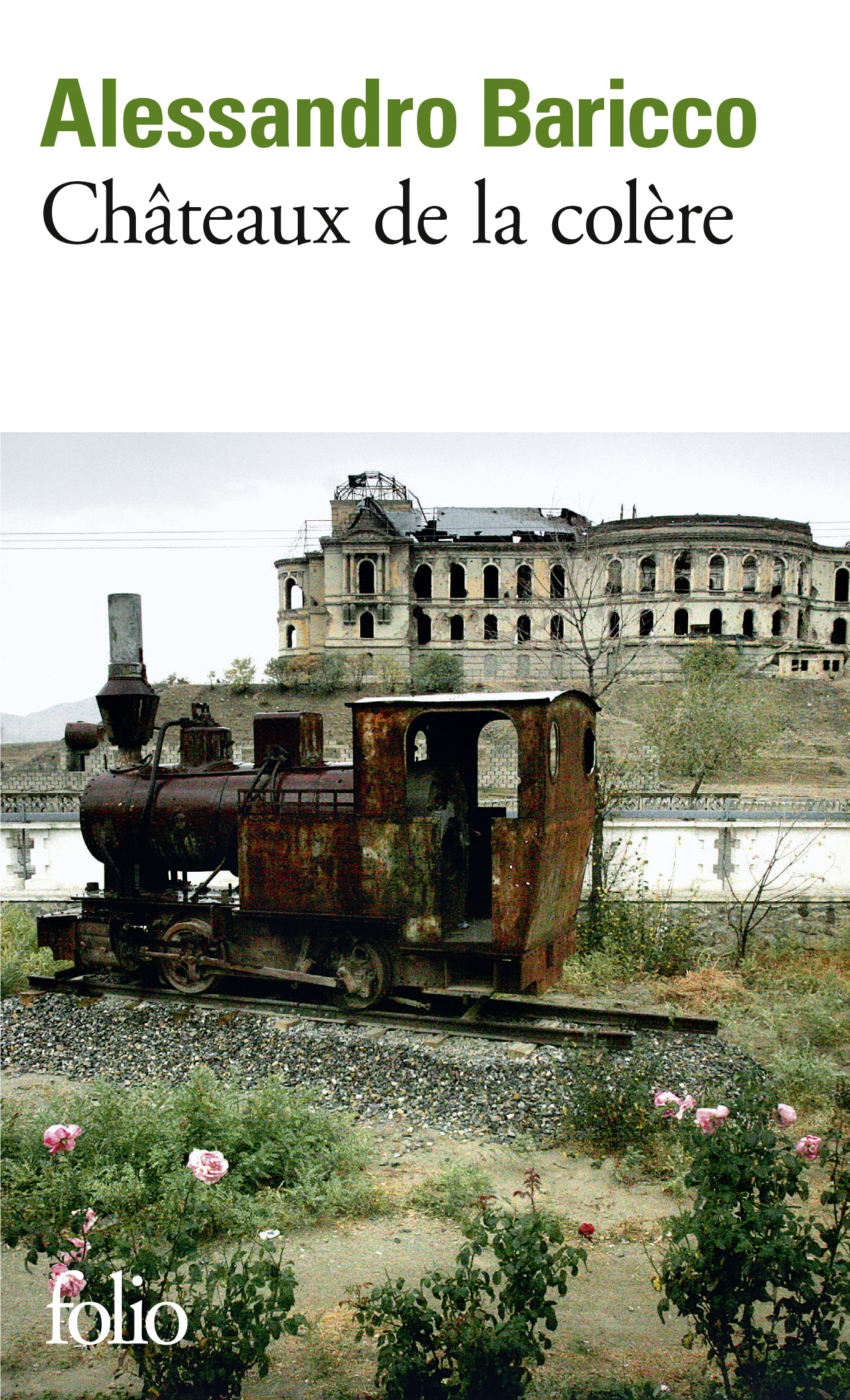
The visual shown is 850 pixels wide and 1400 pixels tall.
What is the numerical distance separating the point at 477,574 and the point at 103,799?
46.4 m

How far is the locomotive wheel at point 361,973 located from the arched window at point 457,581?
1885 inches

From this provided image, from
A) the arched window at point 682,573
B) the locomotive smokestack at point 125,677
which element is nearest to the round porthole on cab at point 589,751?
the locomotive smokestack at point 125,677

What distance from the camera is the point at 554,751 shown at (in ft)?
28.3

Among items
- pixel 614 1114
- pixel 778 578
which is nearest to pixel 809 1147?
pixel 614 1114

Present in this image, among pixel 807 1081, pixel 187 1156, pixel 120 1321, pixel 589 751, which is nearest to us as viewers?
pixel 120 1321

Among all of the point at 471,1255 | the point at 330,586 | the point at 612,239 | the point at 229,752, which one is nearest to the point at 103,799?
the point at 229,752

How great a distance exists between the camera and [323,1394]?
383cm

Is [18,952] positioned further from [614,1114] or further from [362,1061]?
[614,1114]

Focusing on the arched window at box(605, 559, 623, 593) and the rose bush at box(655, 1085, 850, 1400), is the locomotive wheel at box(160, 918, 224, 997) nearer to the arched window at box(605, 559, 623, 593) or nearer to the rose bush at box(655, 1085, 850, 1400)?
the rose bush at box(655, 1085, 850, 1400)

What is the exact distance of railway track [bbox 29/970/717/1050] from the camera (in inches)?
336

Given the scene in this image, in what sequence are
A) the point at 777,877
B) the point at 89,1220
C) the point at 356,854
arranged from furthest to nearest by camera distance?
the point at 777,877 → the point at 356,854 → the point at 89,1220

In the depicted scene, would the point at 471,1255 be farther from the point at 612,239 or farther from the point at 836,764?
the point at 836,764

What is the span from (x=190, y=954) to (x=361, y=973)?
206 cm

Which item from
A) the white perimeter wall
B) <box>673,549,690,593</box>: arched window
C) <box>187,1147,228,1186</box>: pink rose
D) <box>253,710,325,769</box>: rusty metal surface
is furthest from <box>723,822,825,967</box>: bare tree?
<box>673,549,690,593</box>: arched window
